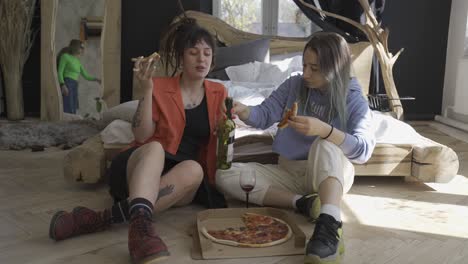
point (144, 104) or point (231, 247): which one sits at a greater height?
point (144, 104)

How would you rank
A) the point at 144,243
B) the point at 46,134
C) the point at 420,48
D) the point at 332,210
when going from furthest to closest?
the point at 420,48 → the point at 46,134 → the point at 332,210 → the point at 144,243

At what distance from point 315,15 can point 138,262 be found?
3.32 metres

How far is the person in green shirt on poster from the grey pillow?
152cm

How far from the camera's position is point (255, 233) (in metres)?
1.96

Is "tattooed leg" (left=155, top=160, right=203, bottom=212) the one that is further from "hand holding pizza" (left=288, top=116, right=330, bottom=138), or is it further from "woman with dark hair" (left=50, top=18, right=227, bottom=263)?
"hand holding pizza" (left=288, top=116, right=330, bottom=138)

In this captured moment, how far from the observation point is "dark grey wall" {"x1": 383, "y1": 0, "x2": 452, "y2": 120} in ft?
17.0

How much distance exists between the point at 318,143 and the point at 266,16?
370cm

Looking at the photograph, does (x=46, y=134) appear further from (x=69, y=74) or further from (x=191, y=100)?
(x=191, y=100)

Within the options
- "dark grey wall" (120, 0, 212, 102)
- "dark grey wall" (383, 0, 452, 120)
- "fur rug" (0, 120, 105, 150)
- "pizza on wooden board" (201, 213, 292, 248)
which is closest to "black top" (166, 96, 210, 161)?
"pizza on wooden board" (201, 213, 292, 248)

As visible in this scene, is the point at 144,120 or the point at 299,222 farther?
the point at 299,222

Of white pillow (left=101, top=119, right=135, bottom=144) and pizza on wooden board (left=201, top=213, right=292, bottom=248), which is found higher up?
white pillow (left=101, top=119, right=135, bottom=144)

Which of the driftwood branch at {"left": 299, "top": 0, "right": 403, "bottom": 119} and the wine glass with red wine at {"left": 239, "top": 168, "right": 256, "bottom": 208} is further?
the driftwood branch at {"left": 299, "top": 0, "right": 403, "bottom": 119}

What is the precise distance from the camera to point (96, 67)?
180 inches

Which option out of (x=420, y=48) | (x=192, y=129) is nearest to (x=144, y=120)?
(x=192, y=129)
